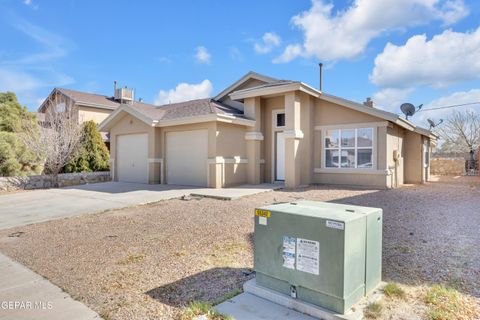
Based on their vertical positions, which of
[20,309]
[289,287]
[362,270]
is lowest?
[20,309]

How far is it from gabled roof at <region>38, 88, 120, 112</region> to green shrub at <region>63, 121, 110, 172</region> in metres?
7.68

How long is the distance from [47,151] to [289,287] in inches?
628

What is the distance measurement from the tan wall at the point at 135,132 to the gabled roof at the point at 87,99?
942cm

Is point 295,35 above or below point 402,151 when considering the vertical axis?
above

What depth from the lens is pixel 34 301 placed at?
3396mm

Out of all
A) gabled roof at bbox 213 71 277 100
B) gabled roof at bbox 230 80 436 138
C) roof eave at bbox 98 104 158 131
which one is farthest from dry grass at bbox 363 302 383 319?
gabled roof at bbox 213 71 277 100

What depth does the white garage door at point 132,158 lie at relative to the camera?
1519cm

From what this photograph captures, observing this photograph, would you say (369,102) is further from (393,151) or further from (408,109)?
(393,151)

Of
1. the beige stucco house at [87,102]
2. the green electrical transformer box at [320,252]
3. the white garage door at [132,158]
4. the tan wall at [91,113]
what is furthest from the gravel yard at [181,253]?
the tan wall at [91,113]

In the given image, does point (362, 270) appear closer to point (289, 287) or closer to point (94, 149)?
point (289, 287)

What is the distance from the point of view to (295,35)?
1549 cm

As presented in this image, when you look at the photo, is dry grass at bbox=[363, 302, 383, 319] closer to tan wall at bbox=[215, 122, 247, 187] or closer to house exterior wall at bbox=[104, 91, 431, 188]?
house exterior wall at bbox=[104, 91, 431, 188]

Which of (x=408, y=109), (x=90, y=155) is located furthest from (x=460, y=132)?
(x=90, y=155)

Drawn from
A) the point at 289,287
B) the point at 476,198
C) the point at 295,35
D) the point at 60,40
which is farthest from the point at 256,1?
the point at 289,287
